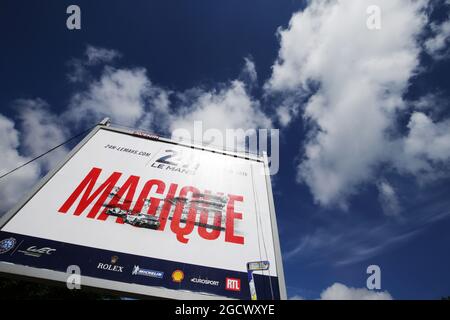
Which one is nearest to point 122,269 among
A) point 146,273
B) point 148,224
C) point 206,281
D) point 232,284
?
point 146,273

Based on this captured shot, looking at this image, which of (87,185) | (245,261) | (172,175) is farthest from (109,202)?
(245,261)

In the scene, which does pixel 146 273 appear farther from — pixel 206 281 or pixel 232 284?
pixel 232 284

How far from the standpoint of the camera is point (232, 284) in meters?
3.35

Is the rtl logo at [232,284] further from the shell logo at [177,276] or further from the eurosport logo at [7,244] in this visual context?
the eurosport logo at [7,244]

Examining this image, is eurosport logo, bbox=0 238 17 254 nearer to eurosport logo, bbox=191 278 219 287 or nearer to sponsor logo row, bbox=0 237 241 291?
sponsor logo row, bbox=0 237 241 291

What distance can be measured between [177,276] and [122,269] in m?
0.75

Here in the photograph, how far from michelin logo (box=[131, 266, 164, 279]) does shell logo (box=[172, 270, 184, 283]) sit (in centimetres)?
16

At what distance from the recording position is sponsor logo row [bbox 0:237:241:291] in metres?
3.16

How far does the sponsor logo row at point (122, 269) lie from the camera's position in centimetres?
316

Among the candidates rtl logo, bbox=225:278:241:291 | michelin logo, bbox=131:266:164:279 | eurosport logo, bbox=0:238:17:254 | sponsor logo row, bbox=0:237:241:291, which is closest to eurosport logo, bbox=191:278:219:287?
sponsor logo row, bbox=0:237:241:291

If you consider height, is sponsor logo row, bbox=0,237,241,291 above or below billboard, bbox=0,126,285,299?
below

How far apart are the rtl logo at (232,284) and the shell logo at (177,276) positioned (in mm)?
647
